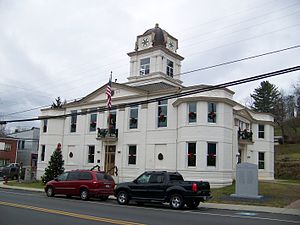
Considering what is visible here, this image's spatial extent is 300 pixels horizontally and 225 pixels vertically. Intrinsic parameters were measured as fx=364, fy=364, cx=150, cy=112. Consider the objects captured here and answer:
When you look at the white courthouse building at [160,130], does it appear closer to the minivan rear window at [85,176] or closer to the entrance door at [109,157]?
the entrance door at [109,157]

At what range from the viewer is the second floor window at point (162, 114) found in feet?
101

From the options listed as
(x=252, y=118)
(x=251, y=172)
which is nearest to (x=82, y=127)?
(x=252, y=118)

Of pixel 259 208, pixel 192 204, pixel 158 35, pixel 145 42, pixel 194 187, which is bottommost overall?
pixel 259 208

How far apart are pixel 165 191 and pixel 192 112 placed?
11.7 meters

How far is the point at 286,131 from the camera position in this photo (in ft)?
251

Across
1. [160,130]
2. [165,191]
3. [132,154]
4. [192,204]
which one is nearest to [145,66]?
[160,130]

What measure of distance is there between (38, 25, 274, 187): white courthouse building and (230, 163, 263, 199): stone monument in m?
5.22

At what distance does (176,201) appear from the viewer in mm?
17203

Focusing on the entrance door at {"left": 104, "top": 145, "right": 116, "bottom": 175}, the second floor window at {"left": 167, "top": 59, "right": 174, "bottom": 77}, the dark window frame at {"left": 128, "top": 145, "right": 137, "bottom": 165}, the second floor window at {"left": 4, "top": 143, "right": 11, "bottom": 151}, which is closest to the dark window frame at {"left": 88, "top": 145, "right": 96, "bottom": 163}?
the entrance door at {"left": 104, "top": 145, "right": 116, "bottom": 175}

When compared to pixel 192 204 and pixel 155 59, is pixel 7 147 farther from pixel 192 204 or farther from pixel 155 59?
pixel 192 204

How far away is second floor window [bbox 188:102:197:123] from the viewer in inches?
1117

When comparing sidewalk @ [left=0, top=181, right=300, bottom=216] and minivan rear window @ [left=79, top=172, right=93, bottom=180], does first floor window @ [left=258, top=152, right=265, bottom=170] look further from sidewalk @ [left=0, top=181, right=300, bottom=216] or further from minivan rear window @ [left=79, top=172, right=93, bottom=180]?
minivan rear window @ [left=79, top=172, right=93, bottom=180]

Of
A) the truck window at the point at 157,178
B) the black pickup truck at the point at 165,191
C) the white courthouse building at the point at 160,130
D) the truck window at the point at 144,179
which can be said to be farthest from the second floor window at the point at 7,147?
the truck window at the point at 157,178

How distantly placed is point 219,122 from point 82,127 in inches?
596
